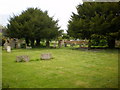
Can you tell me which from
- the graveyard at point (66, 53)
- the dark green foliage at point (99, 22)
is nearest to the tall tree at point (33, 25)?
the graveyard at point (66, 53)

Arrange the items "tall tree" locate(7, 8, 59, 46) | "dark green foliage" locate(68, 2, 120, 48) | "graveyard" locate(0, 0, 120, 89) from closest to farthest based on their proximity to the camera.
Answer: "graveyard" locate(0, 0, 120, 89) < "dark green foliage" locate(68, 2, 120, 48) < "tall tree" locate(7, 8, 59, 46)

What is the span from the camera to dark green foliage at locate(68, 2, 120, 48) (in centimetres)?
2011

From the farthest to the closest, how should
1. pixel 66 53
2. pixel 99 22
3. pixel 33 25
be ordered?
pixel 33 25
pixel 99 22
pixel 66 53

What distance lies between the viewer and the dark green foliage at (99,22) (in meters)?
20.1

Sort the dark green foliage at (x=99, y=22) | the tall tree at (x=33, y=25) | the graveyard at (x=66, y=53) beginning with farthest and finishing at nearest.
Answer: the tall tree at (x=33, y=25) → the dark green foliage at (x=99, y=22) → the graveyard at (x=66, y=53)

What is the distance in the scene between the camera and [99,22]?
66.4 feet

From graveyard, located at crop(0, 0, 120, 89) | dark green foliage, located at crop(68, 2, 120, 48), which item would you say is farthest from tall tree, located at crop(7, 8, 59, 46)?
dark green foliage, located at crop(68, 2, 120, 48)

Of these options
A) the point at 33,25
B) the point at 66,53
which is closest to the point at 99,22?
the point at 66,53

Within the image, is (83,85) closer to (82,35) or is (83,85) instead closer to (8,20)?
(82,35)

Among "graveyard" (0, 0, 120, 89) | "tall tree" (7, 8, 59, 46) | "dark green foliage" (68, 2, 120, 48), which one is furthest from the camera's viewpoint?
"tall tree" (7, 8, 59, 46)

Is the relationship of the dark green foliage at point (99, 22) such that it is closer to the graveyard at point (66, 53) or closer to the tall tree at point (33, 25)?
the graveyard at point (66, 53)

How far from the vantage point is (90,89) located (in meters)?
5.16

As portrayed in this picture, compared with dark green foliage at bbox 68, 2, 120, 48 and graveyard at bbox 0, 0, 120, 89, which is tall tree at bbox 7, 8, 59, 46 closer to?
graveyard at bbox 0, 0, 120, 89

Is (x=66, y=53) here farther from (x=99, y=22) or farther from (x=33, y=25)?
(x=33, y=25)
